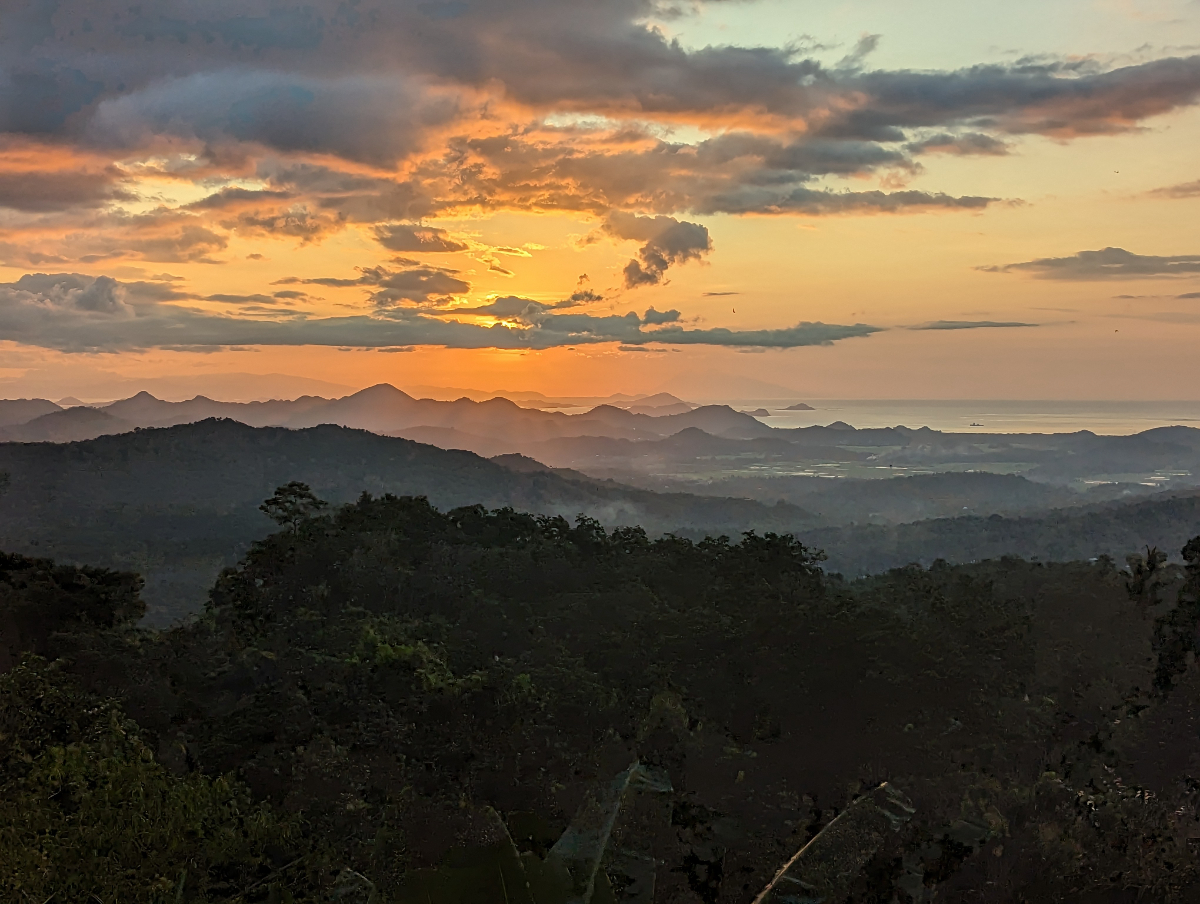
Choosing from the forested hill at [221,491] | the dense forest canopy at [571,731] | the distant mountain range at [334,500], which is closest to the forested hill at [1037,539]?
the distant mountain range at [334,500]

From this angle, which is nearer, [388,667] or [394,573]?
[388,667]

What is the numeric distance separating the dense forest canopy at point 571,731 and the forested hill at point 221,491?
71.0 metres

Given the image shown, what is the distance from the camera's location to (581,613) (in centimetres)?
2644

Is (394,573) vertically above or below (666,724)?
above

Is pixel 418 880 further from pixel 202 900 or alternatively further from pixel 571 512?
pixel 571 512

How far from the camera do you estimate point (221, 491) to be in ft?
480

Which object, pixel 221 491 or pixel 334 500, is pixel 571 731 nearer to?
pixel 334 500

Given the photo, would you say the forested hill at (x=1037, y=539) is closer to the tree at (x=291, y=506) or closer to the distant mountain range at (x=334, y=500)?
the distant mountain range at (x=334, y=500)

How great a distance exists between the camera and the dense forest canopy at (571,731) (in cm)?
1012

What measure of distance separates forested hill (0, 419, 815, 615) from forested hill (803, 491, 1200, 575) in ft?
101

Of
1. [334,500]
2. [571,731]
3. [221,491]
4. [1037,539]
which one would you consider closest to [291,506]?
[571,731]

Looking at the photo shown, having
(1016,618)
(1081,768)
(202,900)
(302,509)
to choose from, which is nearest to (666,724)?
(1081,768)

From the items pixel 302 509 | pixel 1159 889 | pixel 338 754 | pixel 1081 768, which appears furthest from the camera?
pixel 302 509

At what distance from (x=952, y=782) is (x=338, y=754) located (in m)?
11.3
